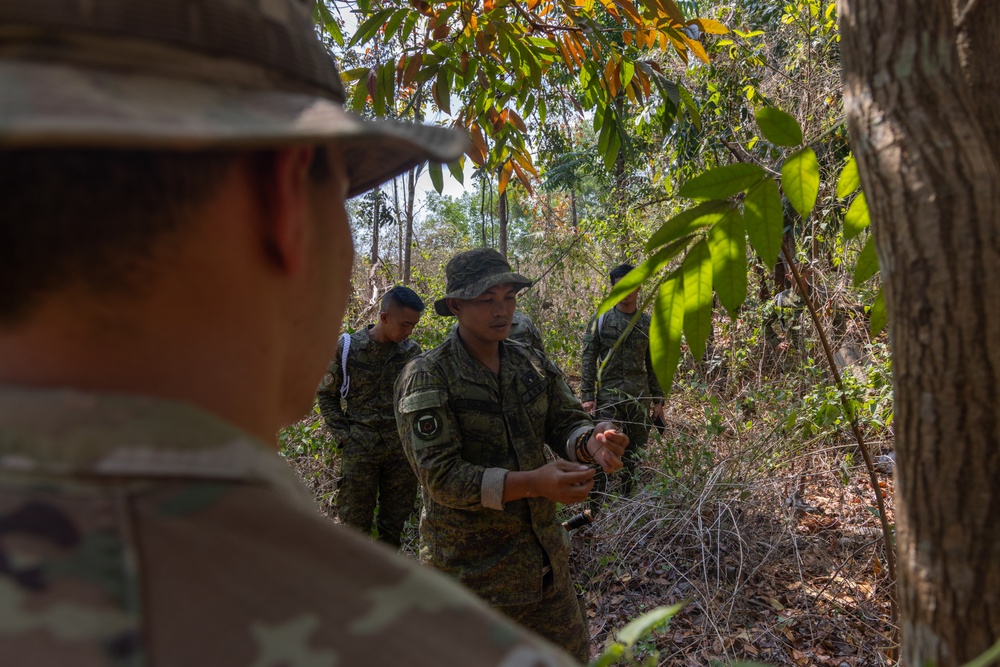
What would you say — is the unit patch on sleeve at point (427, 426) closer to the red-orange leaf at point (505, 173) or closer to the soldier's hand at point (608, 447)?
the soldier's hand at point (608, 447)

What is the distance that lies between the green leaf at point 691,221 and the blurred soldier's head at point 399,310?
3.54m

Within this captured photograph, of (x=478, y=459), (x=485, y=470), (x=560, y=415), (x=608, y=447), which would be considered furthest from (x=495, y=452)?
(x=608, y=447)

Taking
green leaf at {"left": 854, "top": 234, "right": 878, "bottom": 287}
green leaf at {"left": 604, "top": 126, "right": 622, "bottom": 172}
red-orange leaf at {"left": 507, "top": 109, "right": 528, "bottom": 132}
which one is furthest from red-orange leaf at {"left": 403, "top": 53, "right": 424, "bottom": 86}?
green leaf at {"left": 854, "top": 234, "right": 878, "bottom": 287}

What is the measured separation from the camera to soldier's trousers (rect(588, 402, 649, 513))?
5.21 m

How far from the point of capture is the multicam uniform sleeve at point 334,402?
486cm

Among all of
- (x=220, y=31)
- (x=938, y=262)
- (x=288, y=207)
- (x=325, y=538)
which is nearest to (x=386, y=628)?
(x=325, y=538)

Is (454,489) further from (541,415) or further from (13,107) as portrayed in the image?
(13,107)

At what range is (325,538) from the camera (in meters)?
0.60

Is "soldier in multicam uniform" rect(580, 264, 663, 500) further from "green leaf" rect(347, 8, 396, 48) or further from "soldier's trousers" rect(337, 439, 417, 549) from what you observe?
"green leaf" rect(347, 8, 396, 48)

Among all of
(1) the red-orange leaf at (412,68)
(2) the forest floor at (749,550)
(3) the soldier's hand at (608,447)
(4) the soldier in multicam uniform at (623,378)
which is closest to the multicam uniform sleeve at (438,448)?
(3) the soldier's hand at (608,447)

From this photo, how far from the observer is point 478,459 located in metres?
2.77

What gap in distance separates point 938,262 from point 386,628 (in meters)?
0.74

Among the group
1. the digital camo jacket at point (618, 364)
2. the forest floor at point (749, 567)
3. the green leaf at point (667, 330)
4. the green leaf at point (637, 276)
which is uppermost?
the digital camo jacket at point (618, 364)

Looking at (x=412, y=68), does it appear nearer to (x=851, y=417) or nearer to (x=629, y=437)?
(x=851, y=417)
